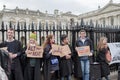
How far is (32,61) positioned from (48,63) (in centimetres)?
45

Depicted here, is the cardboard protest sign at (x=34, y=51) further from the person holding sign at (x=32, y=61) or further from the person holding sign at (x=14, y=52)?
the person holding sign at (x=14, y=52)

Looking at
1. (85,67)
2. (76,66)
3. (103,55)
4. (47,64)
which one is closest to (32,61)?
(47,64)

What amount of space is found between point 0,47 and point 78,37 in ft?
9.24

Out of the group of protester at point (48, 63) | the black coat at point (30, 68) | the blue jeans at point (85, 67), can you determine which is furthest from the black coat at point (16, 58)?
the blue jeans at point (85, 67)

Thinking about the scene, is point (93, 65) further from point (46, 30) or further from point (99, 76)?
point (46, 30)

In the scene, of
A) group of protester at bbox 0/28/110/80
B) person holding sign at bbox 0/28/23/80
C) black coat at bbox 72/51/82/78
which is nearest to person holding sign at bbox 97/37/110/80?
group of protester at bbox 0/28/110/80

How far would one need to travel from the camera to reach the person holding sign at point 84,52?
28.5ft

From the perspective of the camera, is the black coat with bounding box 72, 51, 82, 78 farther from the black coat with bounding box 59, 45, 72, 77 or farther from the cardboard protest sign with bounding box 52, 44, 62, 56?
the cardboard protest sign with bounding box 52, 44, 62, 56

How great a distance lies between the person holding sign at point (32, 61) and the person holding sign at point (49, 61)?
250 mm

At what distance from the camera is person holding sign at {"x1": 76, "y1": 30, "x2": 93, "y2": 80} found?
28.5 feet

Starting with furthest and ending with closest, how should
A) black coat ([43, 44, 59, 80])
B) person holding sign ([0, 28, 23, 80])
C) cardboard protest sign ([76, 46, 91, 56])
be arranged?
A: cardboard protest sign ([76, 46, 91, 56])
black coat ([43, 44, 59, 80])
person holding sign ([0, 28, 23, 80])

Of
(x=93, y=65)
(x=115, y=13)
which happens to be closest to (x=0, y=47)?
(x=93, y=65)

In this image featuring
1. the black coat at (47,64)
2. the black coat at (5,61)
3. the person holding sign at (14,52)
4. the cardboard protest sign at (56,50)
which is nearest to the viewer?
the black coat at (5,61)

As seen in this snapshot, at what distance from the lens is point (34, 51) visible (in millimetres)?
7477
